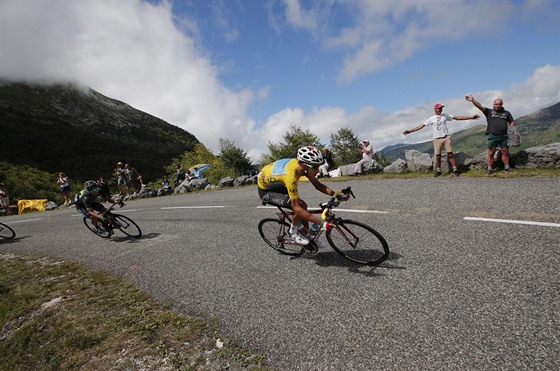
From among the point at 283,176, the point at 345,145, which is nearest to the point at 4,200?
the point at 283,176

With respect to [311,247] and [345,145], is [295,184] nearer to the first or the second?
[311,247]

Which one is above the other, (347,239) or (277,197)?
(277,197)

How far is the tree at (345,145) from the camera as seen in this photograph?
5712cm

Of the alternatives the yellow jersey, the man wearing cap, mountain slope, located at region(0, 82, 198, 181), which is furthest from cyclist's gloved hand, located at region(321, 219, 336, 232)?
mountain slope, located at region(0, 82, 198, 181)

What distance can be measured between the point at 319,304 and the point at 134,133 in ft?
455

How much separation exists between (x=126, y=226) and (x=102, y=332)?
6139mm

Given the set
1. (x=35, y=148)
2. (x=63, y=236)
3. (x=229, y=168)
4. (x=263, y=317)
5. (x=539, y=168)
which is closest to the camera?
(x=263, y=317)

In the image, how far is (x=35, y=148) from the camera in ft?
213

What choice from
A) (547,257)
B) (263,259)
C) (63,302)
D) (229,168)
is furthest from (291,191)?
(229,168)

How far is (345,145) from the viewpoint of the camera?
60.4 meters

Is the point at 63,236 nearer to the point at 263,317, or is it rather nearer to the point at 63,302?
the point at 63,302

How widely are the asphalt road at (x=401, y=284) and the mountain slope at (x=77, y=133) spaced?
70.6 metres

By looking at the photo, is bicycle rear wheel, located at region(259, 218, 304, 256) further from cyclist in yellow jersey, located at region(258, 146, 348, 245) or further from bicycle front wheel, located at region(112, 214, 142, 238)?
bicycle front wheel, located at region(112, 214, 142, 238)

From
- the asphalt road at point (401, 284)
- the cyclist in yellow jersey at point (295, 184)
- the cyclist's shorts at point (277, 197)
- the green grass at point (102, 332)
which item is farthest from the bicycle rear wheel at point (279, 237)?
the green grass at point (102, 332)
